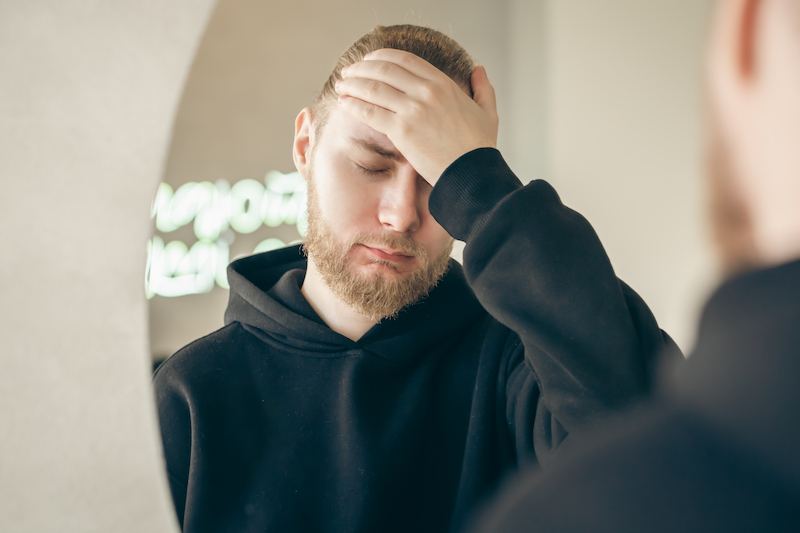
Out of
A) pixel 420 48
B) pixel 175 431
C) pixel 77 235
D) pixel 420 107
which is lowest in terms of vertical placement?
pixel 175 431

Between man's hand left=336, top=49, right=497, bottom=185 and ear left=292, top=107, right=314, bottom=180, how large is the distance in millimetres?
72

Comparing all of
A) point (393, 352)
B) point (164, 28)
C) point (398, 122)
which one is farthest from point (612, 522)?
point (393, 352)

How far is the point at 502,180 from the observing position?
405mm

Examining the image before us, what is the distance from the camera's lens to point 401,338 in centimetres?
64

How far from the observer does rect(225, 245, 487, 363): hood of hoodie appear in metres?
0.63

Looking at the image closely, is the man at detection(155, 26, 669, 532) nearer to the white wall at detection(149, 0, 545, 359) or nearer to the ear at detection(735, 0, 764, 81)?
the white wall at detection(149, 0, 545, 359)

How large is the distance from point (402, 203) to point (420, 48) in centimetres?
19

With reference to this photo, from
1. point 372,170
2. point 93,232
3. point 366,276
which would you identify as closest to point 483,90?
point 372,170

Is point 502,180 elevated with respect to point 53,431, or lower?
elevated

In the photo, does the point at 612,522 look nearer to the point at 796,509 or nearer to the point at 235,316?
the point at 796,509

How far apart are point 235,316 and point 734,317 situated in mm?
623

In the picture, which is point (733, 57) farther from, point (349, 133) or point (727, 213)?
point (349, 133)

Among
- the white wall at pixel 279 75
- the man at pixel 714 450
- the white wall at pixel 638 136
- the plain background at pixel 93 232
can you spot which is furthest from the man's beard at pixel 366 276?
the man at pixel 714 450

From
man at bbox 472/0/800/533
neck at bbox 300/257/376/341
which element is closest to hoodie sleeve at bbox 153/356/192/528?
neck at bbox 300/257/376/341
